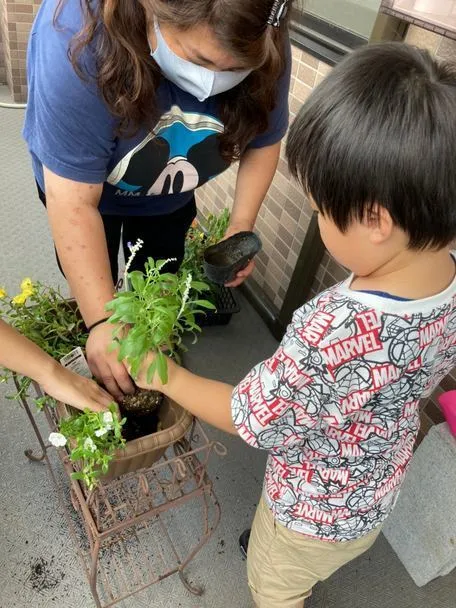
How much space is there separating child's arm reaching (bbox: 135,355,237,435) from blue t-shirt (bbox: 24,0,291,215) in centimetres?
38

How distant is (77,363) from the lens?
0.96m

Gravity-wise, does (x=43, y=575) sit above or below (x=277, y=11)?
below

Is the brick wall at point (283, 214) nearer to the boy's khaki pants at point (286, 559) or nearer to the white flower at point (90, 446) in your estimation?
the boy's khaki pants at point (286, 559)

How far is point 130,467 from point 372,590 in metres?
0.91

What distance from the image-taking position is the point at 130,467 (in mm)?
932

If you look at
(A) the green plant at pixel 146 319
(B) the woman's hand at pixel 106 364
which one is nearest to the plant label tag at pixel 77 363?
(B) the woman's hand at pixel 106 364

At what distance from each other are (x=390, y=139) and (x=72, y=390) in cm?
63

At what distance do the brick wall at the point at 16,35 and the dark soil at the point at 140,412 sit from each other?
2.92 metres

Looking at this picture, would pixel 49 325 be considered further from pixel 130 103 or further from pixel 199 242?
pixel 199 242

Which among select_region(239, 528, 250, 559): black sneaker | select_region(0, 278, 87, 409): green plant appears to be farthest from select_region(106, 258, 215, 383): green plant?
select_region(239, 528, 250, 559): black sneaker

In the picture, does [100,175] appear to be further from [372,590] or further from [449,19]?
[372,590]

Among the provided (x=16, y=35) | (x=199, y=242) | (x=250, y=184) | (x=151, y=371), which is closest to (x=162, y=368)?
(x=151, y=371)

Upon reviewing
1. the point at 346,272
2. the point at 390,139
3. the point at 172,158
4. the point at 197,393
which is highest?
the point at 390,139

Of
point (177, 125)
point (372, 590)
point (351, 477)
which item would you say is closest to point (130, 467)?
point (351, 477)
